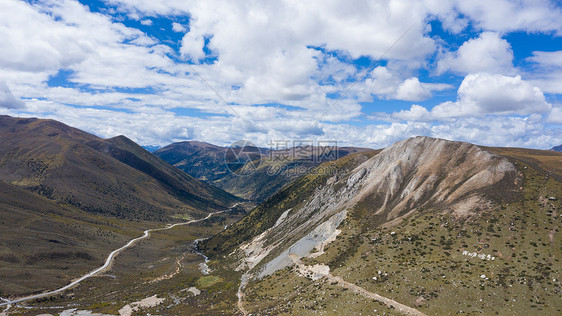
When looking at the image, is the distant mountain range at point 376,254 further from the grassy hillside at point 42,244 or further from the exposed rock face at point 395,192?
the grassy hillside at point 42,244

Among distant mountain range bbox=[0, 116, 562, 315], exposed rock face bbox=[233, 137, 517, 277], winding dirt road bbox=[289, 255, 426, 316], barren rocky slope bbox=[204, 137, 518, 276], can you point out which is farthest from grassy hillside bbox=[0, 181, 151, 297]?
winding dirt road bbox=[289, 255, 426, 316]

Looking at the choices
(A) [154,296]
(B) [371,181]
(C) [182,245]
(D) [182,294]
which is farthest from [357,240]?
(C) [182,245]

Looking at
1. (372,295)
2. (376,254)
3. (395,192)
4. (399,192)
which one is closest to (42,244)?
(376,254)

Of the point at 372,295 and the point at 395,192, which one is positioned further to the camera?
the point at 395,192

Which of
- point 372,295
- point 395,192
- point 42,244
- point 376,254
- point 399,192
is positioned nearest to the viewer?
point 372,295

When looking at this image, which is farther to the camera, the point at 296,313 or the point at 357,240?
the point at 357,240

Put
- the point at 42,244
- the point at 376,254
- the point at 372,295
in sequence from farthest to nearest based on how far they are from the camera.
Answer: the point at 42,244
the point at 376,254
the point at 372,295

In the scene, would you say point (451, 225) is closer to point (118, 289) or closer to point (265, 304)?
point (265, 304)

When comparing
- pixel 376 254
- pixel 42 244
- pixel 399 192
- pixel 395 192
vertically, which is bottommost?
pixel 42 244

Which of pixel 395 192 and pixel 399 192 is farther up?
pixel 399 192

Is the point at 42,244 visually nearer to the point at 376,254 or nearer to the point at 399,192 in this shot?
the point at 376,254
